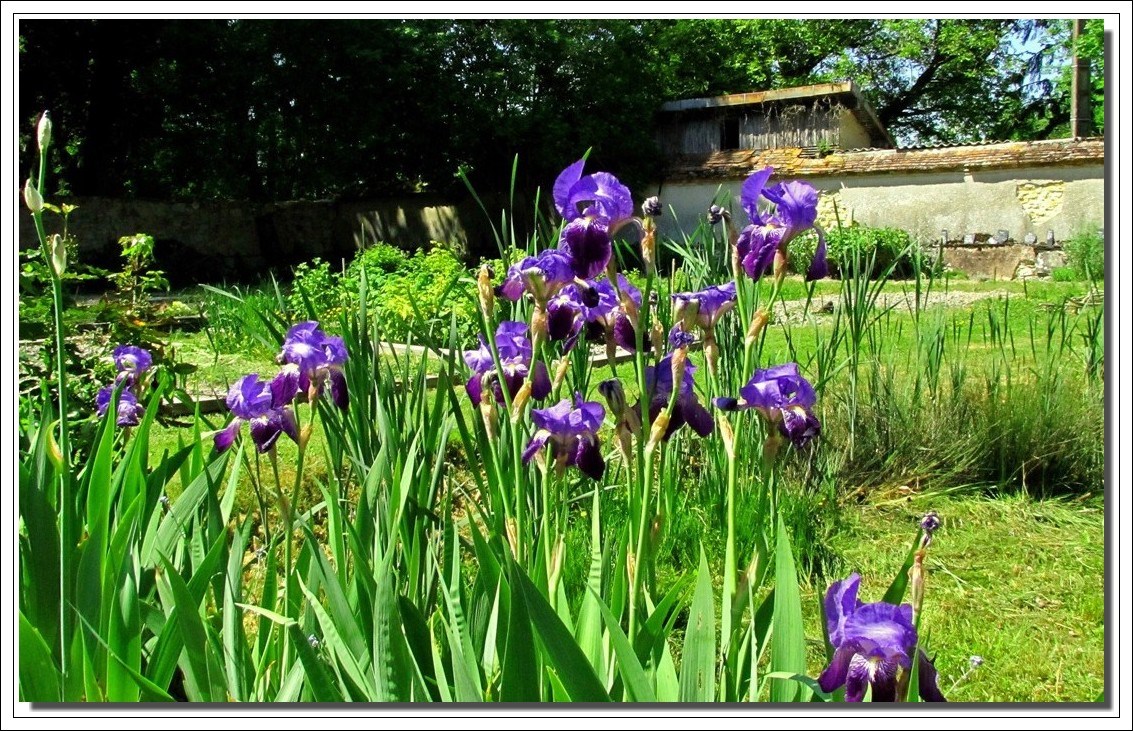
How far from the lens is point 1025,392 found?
3.42 meters

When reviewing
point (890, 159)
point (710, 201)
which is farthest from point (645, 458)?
point (890, 159)

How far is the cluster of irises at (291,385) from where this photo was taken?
139 cm

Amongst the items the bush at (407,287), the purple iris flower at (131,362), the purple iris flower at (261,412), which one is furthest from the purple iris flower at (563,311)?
the bush at (407,287)

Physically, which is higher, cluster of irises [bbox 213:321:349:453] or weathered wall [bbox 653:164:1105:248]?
weathered wall [bbox 653:164:1105:248]

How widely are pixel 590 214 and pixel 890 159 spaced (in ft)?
48.0

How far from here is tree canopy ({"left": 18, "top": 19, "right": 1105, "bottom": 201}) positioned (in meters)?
14.9

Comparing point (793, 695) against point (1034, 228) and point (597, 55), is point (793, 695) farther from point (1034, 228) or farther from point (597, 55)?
point (597, 55)

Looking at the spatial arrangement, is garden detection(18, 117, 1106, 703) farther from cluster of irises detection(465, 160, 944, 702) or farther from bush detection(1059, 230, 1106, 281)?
bush detection(1059, 230, 1106, 281)

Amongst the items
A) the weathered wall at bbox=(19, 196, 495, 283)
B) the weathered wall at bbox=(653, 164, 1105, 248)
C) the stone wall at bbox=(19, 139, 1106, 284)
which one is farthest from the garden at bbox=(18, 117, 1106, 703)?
the weathered wall at bbox=(19, 196, 495, 283)

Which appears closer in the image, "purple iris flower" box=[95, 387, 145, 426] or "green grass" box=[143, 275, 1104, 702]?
"purple iris flower" box=[95, 387, 145, 426]

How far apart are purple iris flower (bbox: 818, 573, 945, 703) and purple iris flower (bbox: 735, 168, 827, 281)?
565mm

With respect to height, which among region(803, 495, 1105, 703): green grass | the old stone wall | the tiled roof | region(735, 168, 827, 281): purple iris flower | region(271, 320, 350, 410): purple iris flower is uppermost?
the tiled roof

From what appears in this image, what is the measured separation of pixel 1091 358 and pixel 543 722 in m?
3.03

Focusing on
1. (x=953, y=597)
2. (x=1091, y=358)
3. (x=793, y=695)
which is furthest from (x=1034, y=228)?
(x=793, y=695)
